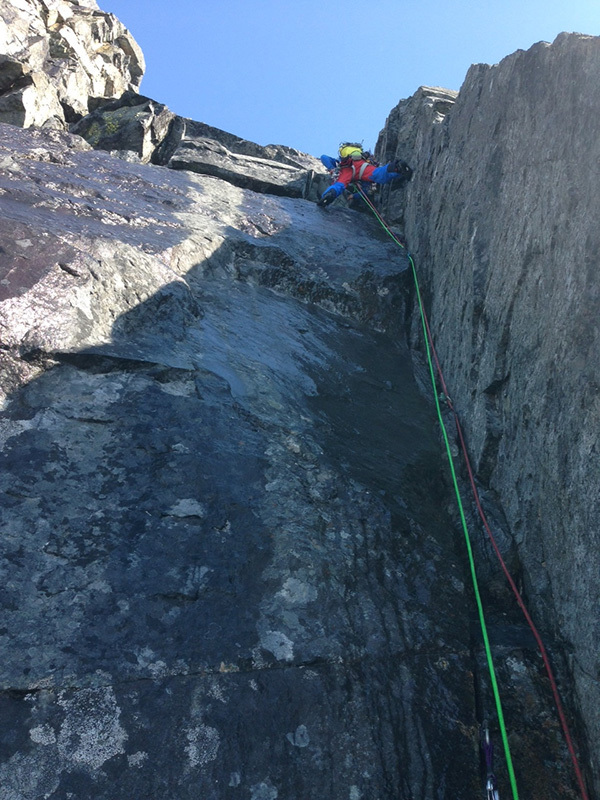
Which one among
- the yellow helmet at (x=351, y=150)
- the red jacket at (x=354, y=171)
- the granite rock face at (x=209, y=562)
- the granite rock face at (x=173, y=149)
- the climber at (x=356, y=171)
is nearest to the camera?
the granite rock face at (x=209, y=562)

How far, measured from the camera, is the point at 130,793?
2.26 meters

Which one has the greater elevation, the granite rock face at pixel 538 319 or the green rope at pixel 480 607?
the granite rock face at pixel 538 319

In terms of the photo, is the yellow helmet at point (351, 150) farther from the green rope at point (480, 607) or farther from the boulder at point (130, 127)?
the green rope at point (480, 607)

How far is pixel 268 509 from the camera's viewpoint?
3.51 meters

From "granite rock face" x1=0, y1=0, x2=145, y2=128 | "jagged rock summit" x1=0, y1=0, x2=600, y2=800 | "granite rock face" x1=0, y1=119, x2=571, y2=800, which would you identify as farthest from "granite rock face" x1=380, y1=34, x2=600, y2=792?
"granite rock face" x1=0, y1=0, x2=145, y2=128

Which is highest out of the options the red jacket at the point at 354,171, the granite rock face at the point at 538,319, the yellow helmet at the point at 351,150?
the yellow helmet at the point at 351,150

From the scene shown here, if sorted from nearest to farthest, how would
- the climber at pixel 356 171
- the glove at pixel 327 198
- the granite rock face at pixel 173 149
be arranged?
the climber at pixel 356 171 < the glove at pixel 327 198 < the granite rock face at pixel 173 149

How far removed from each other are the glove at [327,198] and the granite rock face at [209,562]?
14.1 feet

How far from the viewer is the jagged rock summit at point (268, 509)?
2523 mm

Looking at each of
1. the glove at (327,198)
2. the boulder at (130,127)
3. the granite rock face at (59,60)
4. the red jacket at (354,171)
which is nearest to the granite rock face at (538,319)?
the glove at (327,198)

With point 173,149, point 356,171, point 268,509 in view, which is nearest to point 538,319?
point 268,509

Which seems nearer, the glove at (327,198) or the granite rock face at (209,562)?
the granite rock face at (209,562)

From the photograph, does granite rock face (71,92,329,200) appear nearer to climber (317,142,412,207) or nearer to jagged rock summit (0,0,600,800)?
climber (317,142,412,207)

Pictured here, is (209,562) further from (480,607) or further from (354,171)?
(354,171)
